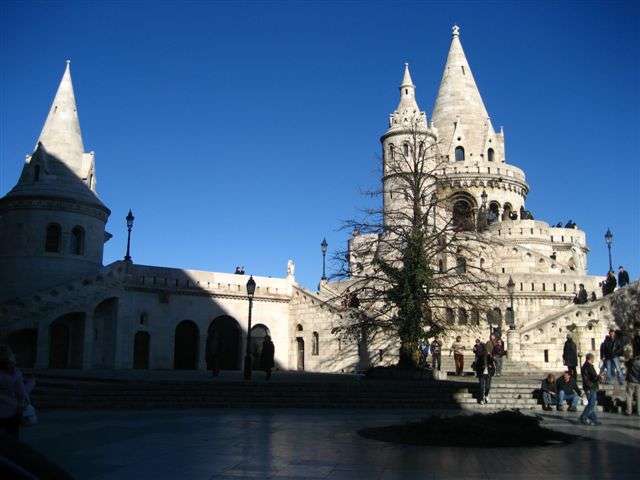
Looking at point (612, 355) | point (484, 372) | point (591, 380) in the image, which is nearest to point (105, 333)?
point (484, 372)

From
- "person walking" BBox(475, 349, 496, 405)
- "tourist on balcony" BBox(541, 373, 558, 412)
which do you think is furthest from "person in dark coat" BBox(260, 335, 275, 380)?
"tourist on balcony" BBox(541, 373, 558, 412)

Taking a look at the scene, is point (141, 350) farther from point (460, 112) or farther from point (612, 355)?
point (460, 112)

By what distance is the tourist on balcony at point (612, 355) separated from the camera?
2135 centimetres

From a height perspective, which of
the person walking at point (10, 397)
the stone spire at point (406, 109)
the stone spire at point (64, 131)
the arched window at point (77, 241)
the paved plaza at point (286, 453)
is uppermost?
the stone spire at point (406, 109)

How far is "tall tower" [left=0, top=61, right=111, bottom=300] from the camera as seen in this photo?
116ft

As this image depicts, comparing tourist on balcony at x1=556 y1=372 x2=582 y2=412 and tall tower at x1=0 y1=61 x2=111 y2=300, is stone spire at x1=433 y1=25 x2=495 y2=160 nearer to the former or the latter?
tall tower at x1=0 y1=61 x2=111 y2=300

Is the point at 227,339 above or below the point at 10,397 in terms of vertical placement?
above

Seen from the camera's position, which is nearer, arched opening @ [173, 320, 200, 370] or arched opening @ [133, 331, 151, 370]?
arched opening @ [133, 331, 151, 370]

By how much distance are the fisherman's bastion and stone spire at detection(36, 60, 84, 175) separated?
7cm

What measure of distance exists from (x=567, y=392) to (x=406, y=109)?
116ft

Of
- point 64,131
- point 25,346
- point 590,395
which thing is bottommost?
point 590,395

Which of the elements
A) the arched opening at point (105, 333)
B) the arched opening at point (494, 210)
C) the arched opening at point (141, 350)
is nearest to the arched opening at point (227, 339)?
the arched opening at point (141, 350)

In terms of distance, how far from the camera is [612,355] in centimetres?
2155

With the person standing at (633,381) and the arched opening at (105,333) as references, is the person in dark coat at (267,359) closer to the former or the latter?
the person standing at (633,381)
